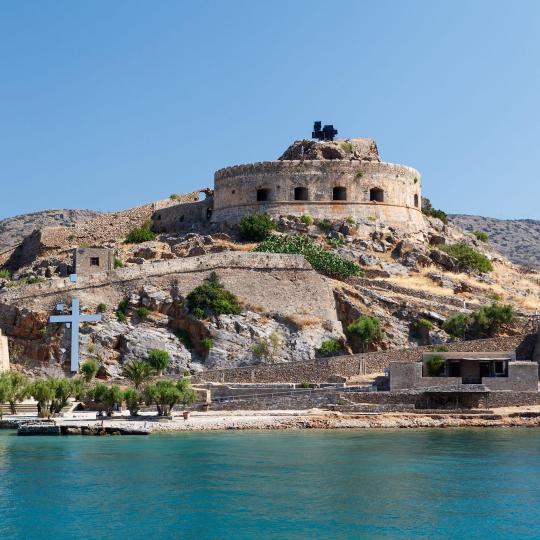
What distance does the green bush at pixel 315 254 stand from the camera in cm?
4678

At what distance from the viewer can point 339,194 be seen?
53.5 meters

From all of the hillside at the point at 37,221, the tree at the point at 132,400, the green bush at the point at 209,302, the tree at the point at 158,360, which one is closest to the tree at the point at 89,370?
the tree at the point at 158,360

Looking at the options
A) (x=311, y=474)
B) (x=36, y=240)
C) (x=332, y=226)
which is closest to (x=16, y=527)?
(x=311, y=474)

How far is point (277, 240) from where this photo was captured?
49.5 metres

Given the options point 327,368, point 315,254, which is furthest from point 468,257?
point 327,368

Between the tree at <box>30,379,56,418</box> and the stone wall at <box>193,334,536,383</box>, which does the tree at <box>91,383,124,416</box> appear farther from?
the stone wall at <box>193,334,536,383</box>

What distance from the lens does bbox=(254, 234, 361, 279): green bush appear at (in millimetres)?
46775

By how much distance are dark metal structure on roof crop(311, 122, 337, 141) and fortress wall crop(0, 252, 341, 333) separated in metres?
15.0

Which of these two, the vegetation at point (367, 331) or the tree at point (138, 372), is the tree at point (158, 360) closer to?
the tree at point (138, 372)

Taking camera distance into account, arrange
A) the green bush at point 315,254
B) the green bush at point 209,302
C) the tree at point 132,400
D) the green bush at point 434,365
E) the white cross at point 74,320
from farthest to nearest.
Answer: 1. the green bush at point 315,254
2. the green bush at point 209,302
3. the white cross at point 74,320
4. the green bush at point 434,365
5. the tree at point 132,400

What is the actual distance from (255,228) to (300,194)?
3770mm

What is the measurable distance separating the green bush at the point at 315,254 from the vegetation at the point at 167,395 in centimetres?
1202

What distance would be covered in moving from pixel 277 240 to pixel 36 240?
45.6 feet

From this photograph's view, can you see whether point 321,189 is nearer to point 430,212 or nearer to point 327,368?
Answer: point 430,212
